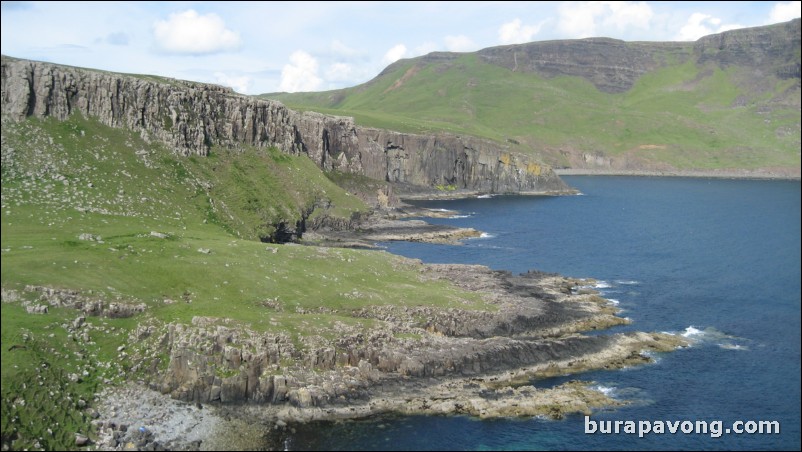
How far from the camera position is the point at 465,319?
3314 inches

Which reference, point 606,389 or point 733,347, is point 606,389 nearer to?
point 606,389

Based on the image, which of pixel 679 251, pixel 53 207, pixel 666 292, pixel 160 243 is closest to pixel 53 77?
pixel 53 207

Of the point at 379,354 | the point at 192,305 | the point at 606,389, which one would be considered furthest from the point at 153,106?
the point at 606,389

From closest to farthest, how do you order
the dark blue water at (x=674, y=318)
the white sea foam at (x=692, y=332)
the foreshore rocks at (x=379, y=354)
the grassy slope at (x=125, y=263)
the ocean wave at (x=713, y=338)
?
the dark blue water at (x=674, y=318) < the grassy slope at (x=125, y=263) < the foreshore rocks at (x=379, y=354) < the ocean wave at (x=713, y=338) < the white sea foam at (x=692, y=332)

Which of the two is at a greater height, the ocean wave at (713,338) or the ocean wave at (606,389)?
the ocean wave at (713,338)

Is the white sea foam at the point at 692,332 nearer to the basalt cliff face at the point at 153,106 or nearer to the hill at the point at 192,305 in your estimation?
the hill at the point at 192,305

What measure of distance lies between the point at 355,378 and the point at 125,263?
3255cm

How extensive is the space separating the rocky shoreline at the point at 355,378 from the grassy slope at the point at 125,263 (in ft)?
10.8

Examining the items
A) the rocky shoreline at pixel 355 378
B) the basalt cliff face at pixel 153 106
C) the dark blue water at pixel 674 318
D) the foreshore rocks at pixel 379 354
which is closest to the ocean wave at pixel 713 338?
the dark blue water at pixel 674 318

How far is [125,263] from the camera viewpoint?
3036 inches

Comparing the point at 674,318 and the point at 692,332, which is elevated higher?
the point at 674,318

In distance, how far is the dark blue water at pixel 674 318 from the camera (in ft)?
192

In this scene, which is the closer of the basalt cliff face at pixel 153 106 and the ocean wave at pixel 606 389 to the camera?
the ocean wave at pixel 606 389

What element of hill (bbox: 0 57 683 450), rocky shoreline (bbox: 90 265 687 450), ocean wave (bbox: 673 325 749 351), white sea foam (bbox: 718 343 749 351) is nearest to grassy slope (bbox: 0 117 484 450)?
hill (bbox: 0 57 683 450)
